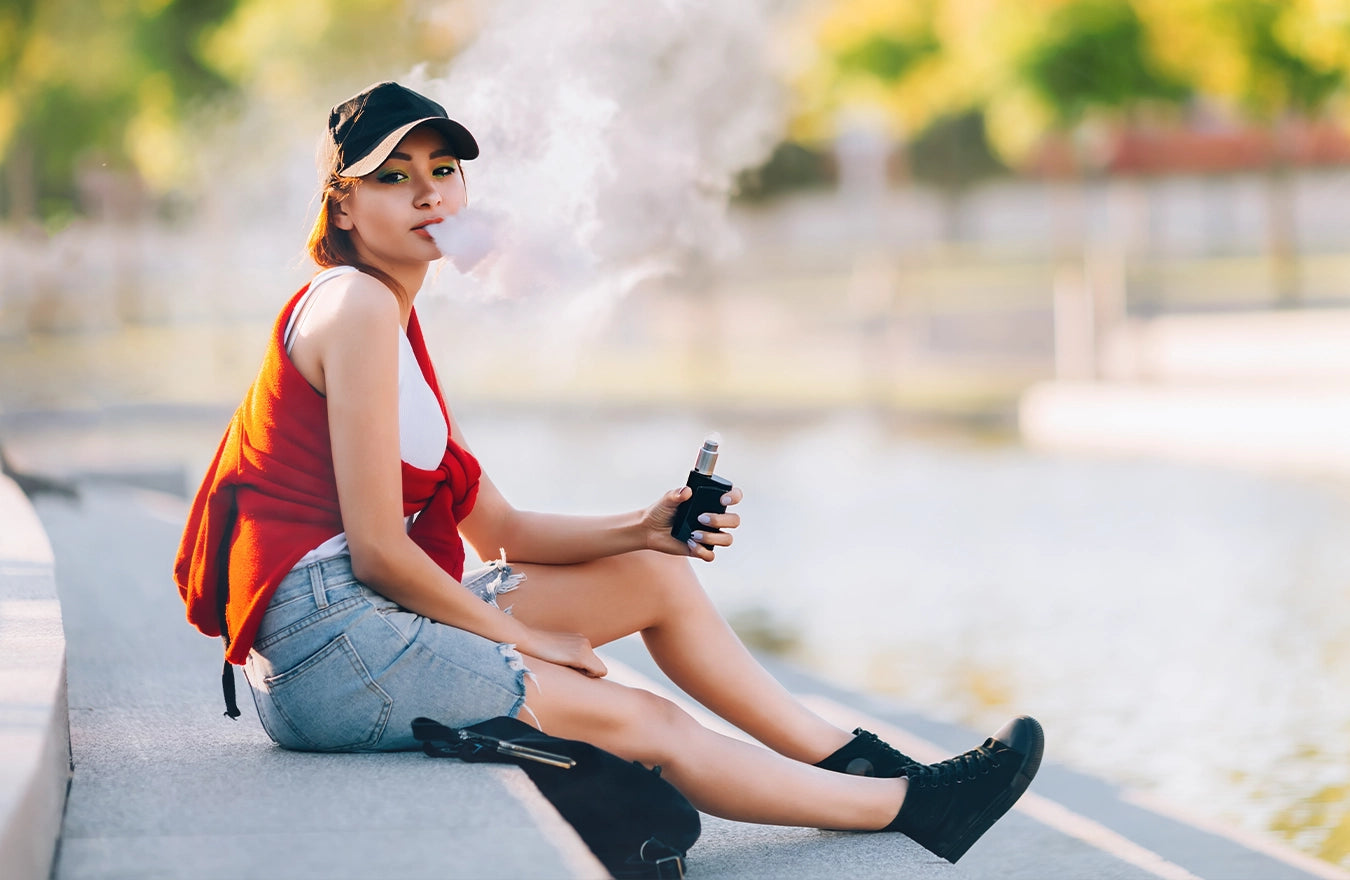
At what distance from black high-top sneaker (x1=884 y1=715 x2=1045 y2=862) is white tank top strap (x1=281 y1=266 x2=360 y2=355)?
1.24m

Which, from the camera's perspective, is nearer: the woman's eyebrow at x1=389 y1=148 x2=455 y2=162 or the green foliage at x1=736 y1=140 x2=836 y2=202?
the woman's eyebrow at x1=389 y1=148 x2=455 y2=162

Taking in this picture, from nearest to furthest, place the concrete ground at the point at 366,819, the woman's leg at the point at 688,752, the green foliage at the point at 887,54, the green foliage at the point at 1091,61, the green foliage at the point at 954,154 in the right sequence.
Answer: the concrete ground at the point at 366,819, the woman's leg at the point at 688,752, the green foliage at the point at 1091,61, the green foliage at the point at 887,54, the green foliage at the point at 954,154

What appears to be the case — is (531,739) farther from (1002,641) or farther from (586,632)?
(1002,641)

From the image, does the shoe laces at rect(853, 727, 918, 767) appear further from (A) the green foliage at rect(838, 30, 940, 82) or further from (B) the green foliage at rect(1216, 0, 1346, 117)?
(A) the green foliage at rect(838, 30, 940, 82)

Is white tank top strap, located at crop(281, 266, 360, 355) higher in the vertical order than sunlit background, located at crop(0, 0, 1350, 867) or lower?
lower

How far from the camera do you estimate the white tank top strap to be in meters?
2.66

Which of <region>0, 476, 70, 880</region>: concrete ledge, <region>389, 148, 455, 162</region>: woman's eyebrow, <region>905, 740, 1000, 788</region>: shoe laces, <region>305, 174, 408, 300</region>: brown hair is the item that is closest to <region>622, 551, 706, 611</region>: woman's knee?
<region>905, 740, 1000, 788</region>: shoe laces

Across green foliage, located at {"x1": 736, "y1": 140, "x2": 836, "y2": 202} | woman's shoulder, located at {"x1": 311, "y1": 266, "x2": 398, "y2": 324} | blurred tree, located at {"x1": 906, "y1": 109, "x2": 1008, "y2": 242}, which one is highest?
blurred tree, located at {"x1": 906, "y1": 109, "x2": 1008, "y2": 242}

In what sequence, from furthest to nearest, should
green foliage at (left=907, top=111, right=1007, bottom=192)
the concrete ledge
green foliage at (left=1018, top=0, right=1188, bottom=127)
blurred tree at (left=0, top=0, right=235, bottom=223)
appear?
green foliage at (left=907, top=111, right=1007, bottom=192) < blurred tree at (left=0, top=0, right=235, bottom=223) < green foliage at (left=1018, top=0, right=1188, bottom=127) < the concrete ledge

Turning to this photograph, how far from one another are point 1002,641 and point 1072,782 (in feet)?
7.04

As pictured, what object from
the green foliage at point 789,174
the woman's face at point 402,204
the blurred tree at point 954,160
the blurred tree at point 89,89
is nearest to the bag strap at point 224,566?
the woman's face at point 402,204

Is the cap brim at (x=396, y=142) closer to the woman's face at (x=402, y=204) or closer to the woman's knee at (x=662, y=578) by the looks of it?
the woman's face at (x=402, y=204)

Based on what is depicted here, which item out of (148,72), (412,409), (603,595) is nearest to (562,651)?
(603,595)

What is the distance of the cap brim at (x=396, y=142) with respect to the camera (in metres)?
2.65
